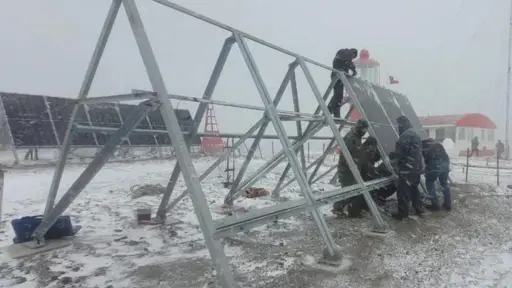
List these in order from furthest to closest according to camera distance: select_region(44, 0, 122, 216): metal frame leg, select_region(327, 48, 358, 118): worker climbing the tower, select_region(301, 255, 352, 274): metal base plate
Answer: select_region(327, 48, 358, 118): worker climbing the tower, select_region(301, 255, 352, 274): metal base plate, select_region(44, 0, 122, 216): metal frame leg

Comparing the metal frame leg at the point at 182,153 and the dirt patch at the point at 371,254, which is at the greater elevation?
the metal frame leg at the point at 182,153

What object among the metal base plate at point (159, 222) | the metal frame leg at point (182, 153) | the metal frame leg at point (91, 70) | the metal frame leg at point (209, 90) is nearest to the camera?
the metal frame leg at point (182, 153)

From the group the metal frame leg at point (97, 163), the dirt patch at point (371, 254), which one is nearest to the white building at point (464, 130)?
the dirt patch at point (371, 254)

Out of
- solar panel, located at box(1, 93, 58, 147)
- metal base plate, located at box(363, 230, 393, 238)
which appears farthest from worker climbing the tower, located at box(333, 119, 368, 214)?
solar panel, located at box(1, 93, 58, 147)

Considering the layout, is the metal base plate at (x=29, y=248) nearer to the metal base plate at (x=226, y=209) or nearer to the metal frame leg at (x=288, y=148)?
the metal base plate at (x=226, y=209)

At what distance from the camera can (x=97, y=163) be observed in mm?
4160

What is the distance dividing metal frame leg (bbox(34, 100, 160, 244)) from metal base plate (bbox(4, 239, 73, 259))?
12 cm

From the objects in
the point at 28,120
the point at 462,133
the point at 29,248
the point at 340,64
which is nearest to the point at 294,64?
the point at 340,64

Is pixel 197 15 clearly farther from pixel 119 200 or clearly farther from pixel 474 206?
pixel 474 206

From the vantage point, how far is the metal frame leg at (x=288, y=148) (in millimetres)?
4285

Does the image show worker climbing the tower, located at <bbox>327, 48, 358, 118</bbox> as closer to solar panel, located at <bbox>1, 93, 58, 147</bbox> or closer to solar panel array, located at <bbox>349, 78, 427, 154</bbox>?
solar panel array, located at <bbox>349, 78, 427, 154</bbox>

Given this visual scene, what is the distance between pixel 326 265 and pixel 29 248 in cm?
374

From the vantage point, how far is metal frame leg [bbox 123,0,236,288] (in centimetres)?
309

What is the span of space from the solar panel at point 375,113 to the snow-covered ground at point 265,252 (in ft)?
5.06
